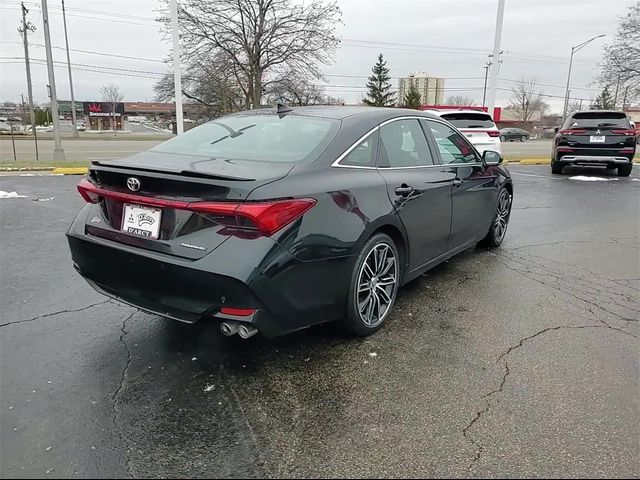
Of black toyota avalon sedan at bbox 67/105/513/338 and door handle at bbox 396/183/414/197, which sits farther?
door handle at bbox 396/183/414/197

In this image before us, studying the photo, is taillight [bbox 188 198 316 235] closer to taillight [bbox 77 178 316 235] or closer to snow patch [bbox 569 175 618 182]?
taillight [bbox 77 178 316 235]

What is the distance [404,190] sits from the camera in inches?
136

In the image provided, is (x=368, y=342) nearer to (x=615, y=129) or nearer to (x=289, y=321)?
(x=289, y=321)

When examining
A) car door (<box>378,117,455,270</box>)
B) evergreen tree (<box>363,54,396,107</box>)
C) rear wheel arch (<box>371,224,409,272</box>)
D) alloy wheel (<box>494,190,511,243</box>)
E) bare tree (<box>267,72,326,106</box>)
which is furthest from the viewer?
evergreen tree (<box>363,54,396,107</box>)

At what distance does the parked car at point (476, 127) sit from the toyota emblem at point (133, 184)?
964 centimetres

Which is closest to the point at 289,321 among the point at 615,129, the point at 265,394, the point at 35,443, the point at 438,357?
the point at 265,394

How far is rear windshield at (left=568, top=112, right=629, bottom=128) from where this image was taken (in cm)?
1193

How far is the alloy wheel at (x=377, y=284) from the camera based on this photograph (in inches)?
127

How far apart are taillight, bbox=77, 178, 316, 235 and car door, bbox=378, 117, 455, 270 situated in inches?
37.2

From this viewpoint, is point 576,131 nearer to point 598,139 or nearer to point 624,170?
point 598,139

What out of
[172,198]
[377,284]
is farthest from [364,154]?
[172,198]

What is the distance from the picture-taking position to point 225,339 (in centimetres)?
324

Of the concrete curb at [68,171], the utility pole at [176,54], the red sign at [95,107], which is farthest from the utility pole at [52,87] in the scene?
the red sign at [95,107]

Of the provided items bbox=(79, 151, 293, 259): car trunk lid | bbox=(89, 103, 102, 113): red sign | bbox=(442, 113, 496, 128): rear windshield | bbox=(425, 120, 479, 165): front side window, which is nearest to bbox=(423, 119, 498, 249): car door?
bbox=(425, 120, 479, 165): front side window
